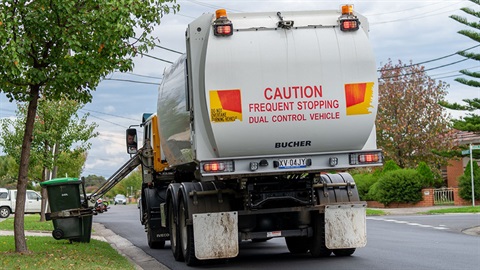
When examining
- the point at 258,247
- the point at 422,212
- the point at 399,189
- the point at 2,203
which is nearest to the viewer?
the point at 258,247

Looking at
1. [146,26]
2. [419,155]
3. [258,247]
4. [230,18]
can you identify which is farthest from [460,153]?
[230,18]

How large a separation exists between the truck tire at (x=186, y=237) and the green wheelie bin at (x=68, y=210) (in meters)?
5.19

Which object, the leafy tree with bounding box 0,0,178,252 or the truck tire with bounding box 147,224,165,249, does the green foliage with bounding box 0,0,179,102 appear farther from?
the truck tire with bounding box 147,224,165,249

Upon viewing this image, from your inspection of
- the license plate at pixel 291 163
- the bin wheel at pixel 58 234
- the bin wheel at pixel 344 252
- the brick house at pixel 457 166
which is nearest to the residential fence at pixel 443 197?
the brick house at pixel 457 166

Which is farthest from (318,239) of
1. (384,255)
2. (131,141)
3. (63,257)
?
(131,141)

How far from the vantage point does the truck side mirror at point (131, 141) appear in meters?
20.0

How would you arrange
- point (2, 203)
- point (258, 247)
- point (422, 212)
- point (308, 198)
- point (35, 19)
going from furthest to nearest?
point (2, 203) < point (422, 212) < point (258, 247) < point (35, 19) < point (308, 198)

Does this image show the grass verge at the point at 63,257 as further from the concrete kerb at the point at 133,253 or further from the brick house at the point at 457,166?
the brick house at the point at 457,166

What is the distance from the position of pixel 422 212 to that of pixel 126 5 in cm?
2298

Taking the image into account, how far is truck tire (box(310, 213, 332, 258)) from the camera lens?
1381cm

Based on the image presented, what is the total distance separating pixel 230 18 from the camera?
12.2m

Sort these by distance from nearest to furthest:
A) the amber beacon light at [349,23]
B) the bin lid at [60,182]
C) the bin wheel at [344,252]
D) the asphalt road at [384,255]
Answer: the amber beacon light at [349,23] < the asphalt road at [384,255] < the bin wheel at [344,252] < the bin lid at [60,182]

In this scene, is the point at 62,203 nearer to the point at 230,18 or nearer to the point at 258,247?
the point at 258,247

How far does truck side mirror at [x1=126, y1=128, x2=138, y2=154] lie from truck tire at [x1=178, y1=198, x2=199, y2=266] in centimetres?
572
